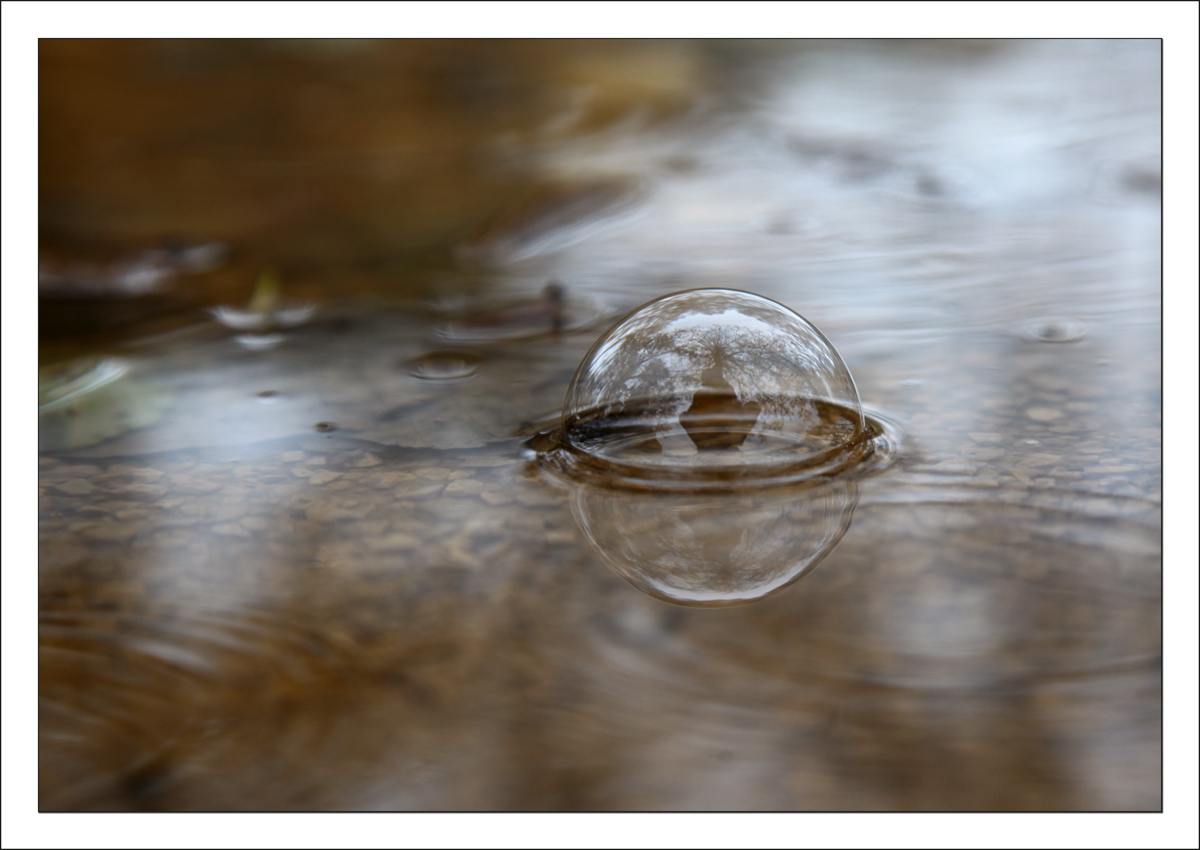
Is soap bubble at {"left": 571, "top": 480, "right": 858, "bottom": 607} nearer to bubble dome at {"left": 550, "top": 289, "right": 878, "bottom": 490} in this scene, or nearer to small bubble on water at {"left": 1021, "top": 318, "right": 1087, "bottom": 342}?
bubble dome at {"left": 550, "top": 289, "right": 878, "bottom": 490}

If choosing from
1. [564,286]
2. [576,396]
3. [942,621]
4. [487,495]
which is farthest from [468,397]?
[942,621]

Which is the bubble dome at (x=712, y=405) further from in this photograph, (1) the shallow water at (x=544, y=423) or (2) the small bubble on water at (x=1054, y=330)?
(2) the small bubble on water at (x=1054, y=330)

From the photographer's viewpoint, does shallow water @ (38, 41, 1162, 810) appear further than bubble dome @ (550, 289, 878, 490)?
No

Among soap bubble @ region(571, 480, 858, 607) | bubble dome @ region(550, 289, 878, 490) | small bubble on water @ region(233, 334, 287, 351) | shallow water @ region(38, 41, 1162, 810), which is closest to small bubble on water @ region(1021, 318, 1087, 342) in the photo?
shallow water @ region(38, 41, 1162, 810)

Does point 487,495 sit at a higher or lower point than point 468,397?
lower

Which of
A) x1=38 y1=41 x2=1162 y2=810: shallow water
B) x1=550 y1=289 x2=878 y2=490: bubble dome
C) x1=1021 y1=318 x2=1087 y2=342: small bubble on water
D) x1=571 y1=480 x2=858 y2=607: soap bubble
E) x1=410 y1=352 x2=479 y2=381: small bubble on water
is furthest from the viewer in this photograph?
x1=1021 y1=318 x2=1087 y2=342: small bubble on water

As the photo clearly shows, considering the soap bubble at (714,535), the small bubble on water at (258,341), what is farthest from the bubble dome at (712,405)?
the small bubble on water at (258,341)

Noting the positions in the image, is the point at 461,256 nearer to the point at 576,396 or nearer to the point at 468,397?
the point at 468,397
